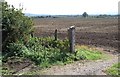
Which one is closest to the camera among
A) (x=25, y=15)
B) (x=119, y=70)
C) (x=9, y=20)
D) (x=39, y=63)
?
(x=119, y=70)

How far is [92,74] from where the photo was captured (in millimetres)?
12008

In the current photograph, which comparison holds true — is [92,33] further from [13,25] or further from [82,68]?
[82,68]

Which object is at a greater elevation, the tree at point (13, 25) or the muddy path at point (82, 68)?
the tree at point (13, 25)

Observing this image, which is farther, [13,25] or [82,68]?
[13,25]

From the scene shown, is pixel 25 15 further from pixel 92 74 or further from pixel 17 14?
pixel 92 74

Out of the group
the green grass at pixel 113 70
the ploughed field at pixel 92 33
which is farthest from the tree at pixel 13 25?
the ploughed field at pixel 92 33

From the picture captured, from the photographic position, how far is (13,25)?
15.8 metres

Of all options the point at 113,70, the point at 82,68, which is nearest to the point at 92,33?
the point at 82,68

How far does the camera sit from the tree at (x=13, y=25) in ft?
51.4

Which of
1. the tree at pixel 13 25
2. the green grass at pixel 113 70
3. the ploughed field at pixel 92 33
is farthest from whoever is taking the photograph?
the ploughed field at pixel 92 33

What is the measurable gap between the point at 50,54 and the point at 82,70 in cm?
238

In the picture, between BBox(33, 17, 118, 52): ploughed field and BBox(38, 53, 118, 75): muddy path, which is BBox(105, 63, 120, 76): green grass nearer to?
BBox(38, 53, 118, 75): muddy path

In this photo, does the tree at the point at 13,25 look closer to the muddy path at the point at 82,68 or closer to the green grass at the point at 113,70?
the muddy path at the point at 82,68

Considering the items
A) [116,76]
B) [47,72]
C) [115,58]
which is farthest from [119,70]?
[115,58]
